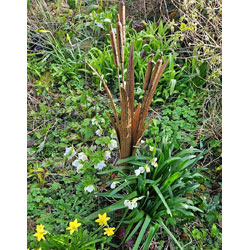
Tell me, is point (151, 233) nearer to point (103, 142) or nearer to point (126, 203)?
point (126, 203)

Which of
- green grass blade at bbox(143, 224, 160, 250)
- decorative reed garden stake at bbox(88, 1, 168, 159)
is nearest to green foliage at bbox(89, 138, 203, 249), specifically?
green grass blade at bbox(143, 224, 160, 250)

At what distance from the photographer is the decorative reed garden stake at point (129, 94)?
1174 mm

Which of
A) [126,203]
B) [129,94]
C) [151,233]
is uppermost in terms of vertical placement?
[129,94]

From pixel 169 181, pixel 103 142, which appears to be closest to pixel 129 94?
pixel 169 181

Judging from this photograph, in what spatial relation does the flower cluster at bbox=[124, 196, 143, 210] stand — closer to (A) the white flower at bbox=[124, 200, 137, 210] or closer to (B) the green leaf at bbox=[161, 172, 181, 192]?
(A) the white flower at bbox=[124, 200, 137, 210]

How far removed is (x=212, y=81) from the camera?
2314 millimetres

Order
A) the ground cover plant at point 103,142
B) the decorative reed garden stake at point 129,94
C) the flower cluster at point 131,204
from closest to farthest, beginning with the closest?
the decorative reed garden stake at point 129,94
the flower cluster at point 131,204
the ground cover plant at point 103,142

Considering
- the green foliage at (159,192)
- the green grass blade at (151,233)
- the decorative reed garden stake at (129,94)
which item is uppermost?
the decorative reed garden stake at (129,94)

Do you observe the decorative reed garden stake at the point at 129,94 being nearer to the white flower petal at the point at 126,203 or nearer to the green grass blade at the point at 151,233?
the white flower petal at the point at 126,203

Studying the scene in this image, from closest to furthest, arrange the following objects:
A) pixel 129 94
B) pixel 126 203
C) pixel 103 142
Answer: pixel 129 94, pixel 126 203, pixel 103 142

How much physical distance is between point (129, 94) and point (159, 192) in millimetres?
598

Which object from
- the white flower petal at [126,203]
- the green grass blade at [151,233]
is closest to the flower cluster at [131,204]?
the white flower petal at [126,203]

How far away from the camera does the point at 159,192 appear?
4.85ft

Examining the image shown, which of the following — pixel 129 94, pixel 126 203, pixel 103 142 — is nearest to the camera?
pixel 129 94
